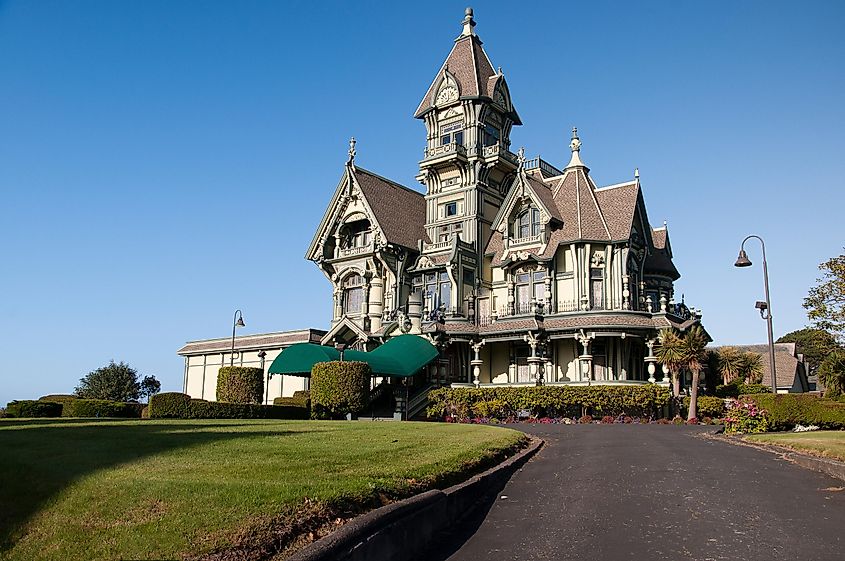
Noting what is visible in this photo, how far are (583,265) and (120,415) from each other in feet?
91.0

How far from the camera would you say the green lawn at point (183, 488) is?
7215 mm

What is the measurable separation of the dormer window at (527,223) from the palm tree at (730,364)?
15.4m

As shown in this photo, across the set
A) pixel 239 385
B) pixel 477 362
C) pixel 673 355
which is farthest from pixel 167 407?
pixel 673 355

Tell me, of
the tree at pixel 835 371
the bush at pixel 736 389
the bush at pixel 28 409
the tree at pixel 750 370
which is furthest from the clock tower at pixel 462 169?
the bush at pixel 28 409

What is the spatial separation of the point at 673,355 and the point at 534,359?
8.58m

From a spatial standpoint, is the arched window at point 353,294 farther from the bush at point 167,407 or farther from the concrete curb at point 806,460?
the concrete curb at point 806,460

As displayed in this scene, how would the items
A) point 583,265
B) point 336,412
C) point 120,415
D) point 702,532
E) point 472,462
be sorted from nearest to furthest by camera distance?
point 702,532, point 472,462, point 336,412, point 120,415, point 583,265

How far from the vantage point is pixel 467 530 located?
10.6 meters

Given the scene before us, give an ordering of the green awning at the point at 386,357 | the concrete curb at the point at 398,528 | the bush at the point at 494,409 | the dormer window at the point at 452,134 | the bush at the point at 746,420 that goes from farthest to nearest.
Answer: the dormer window at the point at 452,134 → the green awning at the point at 386,357 → the bush at the point at 494,409 → the bush at the point at 746,420 → the concrete curb at the point at 398,528

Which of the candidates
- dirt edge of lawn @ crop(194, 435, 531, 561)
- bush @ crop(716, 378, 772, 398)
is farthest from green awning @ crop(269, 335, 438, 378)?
dirt edge of lawn @ crop(194, 435, 531, 561)

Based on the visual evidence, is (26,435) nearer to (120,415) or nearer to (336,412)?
(336,412)

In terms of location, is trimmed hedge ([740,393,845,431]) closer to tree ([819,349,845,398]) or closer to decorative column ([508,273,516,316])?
tree ([819,349,845,398])

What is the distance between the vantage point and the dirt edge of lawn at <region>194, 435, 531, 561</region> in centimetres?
711

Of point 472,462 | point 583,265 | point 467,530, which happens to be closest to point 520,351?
point 583,265
